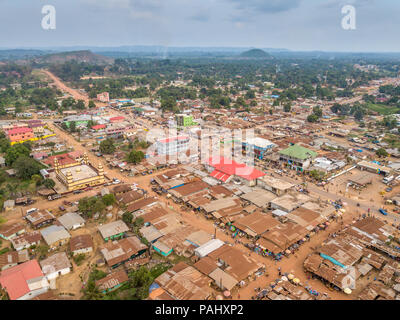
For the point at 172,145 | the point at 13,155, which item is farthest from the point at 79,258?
the point at 13,155

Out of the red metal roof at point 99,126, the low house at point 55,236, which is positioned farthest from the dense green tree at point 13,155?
the low house at point 55,236

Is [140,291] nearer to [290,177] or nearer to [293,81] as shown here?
[290,177]

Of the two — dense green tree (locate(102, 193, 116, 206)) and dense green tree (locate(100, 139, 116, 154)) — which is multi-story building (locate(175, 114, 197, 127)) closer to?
dense green tree (locate(100, 139, 116, 154))

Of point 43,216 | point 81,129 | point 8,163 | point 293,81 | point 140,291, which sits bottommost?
point 140,291

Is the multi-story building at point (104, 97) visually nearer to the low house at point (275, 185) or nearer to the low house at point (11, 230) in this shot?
the low house at point (11, 230)

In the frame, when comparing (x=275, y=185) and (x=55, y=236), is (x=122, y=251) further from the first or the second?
(x=275, y=185)

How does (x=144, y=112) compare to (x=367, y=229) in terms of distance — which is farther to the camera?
(x=144, y=112)

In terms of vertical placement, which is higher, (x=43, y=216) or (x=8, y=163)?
(x=8, y=163)

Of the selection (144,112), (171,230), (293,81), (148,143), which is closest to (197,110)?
(144,112)
